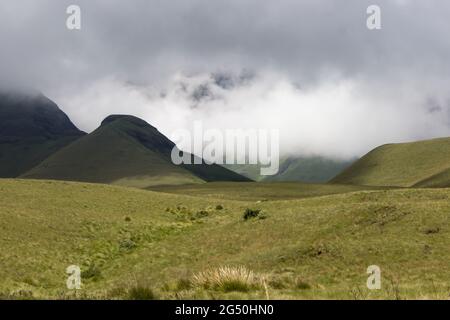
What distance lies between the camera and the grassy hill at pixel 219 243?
2483 centimetres

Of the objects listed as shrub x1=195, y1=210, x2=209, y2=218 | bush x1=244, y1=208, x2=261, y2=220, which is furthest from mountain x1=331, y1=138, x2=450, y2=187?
bush x1=244, y1=208, x2=261, y2=220

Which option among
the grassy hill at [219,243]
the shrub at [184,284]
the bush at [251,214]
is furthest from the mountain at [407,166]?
the shrub at [184,284]

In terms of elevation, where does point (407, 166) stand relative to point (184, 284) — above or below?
above

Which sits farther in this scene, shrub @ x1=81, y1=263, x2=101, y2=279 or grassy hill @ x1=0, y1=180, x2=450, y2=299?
shrub @ x1=81, y1=263, x2=101, y2=279

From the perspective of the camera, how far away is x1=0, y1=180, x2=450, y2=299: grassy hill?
81.5ft

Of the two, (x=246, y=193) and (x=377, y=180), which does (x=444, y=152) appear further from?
(x=246, y=193)

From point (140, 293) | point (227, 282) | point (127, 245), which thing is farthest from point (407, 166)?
point (140, 293)

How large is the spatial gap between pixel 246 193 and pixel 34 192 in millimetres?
56816

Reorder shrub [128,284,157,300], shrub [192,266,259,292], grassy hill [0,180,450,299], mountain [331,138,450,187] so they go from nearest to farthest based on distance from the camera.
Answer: shrub [128,284,157,300], shrub [192,266,259,292], grassy hill [0,180,450,299], mountain [331,138,450,187]

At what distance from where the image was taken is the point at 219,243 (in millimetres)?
39938

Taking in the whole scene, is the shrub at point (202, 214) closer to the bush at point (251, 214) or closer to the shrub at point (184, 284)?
the bush at point (251, 214)

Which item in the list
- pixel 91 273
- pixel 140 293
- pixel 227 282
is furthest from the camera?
pixel 91 273

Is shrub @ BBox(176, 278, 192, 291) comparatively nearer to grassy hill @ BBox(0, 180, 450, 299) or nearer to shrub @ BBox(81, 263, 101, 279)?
grassy hill @ BBox(0, 180, 450, 299)

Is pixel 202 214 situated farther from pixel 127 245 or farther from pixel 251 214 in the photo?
pixel 127 245
